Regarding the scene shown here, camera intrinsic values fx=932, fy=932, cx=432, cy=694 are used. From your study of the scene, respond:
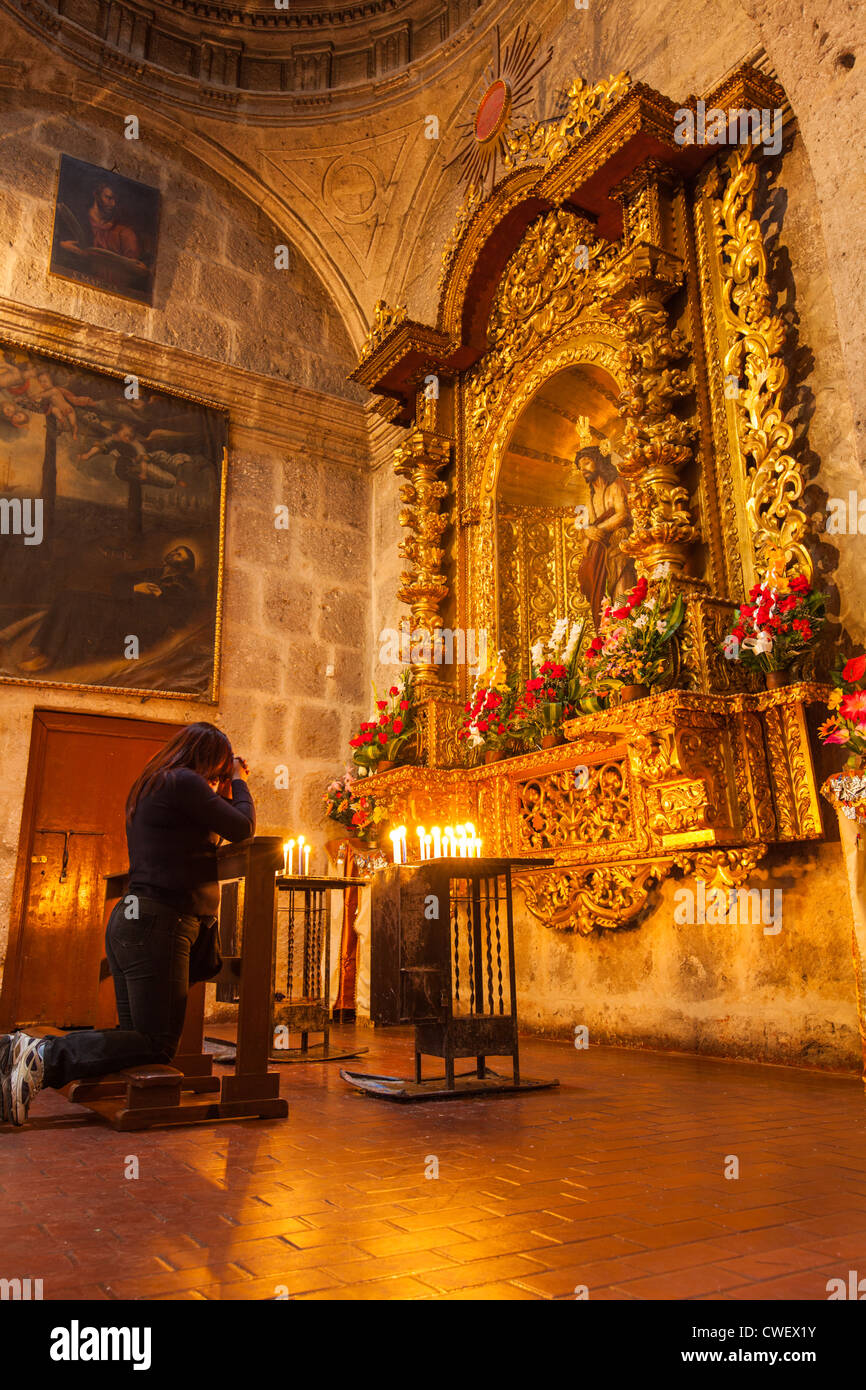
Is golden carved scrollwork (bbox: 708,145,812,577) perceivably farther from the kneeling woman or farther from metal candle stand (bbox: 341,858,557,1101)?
the kneeling woman

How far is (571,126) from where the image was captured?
705 centimetres

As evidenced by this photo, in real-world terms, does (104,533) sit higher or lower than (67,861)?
higher

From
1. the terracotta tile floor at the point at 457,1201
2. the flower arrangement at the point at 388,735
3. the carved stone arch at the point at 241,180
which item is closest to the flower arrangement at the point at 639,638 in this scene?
the terracotta tile floor at the point at 457,1201

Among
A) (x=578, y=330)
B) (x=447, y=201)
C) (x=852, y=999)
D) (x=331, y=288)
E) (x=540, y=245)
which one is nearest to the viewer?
(x=852, y=999)

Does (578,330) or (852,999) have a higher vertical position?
(578,330)

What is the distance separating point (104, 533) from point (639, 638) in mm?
6058

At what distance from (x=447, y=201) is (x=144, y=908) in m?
9.63

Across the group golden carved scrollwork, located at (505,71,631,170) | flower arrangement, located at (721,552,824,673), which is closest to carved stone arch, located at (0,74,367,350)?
golden carved scrollwork, located at (505,71,631,170)

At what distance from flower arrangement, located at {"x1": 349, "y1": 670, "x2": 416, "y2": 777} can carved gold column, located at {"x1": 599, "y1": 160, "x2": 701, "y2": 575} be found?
283 cm

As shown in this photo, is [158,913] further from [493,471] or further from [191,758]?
[493,471]

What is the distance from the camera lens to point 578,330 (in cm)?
759

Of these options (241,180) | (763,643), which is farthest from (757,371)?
(241,180)
